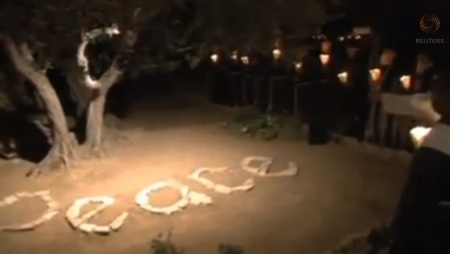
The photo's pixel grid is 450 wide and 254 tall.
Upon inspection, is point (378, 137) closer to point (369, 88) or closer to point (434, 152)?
point (369, 88)

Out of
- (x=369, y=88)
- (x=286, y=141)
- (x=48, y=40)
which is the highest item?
(x=48, y=40)

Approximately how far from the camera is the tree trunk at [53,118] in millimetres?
9336

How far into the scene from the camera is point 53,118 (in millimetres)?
9727

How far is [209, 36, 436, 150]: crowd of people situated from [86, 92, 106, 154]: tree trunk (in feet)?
11.6

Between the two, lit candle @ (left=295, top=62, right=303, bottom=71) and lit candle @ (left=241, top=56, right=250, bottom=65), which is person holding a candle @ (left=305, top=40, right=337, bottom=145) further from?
lit candle @ (left=241, top=56, right=250, bottom=65)

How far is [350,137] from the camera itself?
10266mm

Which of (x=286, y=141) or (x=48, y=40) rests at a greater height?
(x=48, y=40)

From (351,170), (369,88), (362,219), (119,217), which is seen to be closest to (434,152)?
(362,219)

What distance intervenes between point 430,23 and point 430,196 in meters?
8.57

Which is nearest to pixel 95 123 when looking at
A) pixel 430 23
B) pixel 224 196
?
pixel 224 196

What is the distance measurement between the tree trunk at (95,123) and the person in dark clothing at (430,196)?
789 centimetres

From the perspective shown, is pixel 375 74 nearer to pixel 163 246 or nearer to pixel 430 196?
pixel 163 246

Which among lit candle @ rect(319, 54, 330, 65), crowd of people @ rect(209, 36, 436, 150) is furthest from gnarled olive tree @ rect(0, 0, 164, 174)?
crowd of people @ rect(209, 36, 436, 150)

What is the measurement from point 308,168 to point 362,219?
196 centimetres
